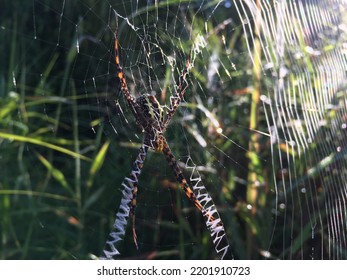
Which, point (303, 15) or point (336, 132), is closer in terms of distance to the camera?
point (303, 15)

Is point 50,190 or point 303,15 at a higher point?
point 303,15

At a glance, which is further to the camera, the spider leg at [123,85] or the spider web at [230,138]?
the spider web at [230,138]

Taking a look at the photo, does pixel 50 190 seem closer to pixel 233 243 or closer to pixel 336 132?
pixel 233 243

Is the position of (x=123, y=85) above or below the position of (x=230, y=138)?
above

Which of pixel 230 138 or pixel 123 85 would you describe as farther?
pixel 230 138

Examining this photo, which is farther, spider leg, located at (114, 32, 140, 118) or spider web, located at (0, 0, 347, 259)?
spider web, located at (0, 0, 347, 259)
